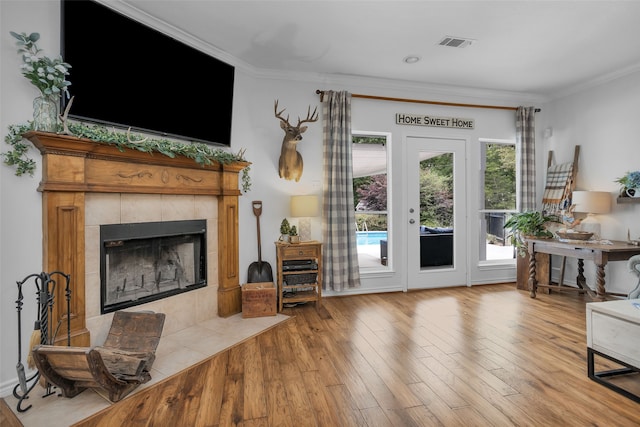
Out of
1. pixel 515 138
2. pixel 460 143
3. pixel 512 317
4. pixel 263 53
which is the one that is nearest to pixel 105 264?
pixel 263 53

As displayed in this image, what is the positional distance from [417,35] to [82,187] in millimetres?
3160

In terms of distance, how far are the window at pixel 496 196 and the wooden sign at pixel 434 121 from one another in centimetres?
46

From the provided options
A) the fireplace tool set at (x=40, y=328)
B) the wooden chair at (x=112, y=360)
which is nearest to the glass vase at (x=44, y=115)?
the fireplace tool set at (x=40, y=328)

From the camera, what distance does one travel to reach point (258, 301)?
11.3ft

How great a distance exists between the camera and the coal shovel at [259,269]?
381 cm

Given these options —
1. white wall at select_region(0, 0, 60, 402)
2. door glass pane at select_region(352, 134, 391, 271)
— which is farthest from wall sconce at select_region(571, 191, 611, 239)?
white wall at select_region(0, 0, 60, 402)

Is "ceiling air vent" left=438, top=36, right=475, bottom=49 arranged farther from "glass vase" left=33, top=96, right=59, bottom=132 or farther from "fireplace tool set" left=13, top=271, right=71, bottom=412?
"fireplace tool set" left=13, top=271, right=71, bottom=412

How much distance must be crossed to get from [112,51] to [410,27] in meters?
2.54

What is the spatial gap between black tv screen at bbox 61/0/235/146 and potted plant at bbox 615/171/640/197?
458 cm

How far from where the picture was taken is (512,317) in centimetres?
345

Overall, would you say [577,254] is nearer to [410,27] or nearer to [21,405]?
[410,27]

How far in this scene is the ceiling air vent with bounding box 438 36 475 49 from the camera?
329 centimetres

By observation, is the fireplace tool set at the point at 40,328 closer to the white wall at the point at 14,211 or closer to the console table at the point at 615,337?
the white wall at the point at 14,211

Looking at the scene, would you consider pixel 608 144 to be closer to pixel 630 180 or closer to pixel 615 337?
pixel 630 180
